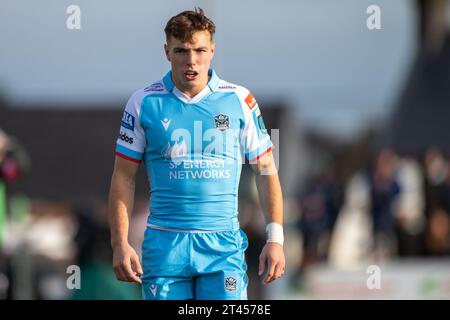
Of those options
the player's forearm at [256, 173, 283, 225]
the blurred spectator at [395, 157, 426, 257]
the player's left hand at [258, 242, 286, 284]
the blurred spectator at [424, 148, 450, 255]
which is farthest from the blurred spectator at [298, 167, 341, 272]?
the player's left hand at [258, 242, 286, 284]

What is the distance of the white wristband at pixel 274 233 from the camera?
601 cm

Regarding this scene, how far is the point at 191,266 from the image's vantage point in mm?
5875

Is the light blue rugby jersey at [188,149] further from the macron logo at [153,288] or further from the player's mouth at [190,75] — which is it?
the macron logo at [153,288]

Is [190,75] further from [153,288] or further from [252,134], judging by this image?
[153,288]

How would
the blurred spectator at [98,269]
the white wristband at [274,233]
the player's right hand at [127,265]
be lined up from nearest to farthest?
the player's right hand at [127,265], the white wristband at [274,233], the blurred spectator at [98,269]

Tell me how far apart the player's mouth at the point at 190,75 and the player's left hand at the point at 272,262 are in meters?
0.95

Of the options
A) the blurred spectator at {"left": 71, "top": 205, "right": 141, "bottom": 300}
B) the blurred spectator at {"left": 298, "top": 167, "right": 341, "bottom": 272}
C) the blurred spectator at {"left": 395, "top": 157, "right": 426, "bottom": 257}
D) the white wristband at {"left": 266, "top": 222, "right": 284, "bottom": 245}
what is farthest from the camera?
the blurred spectator at {"left": 298, "top": 167, "right": 341, "bottom": 272}

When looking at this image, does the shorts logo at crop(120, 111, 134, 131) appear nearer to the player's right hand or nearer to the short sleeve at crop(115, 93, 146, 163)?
the short sleeve at crop(115, 93, 146, 163)

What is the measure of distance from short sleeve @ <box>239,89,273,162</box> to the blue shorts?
1.51 feet

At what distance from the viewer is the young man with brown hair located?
19.3ft

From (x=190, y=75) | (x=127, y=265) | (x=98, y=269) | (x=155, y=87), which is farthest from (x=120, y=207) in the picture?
(x=98, y=269)

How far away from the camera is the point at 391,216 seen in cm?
1703

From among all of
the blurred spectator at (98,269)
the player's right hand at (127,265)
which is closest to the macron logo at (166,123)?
the player's right hand at (127,265)
